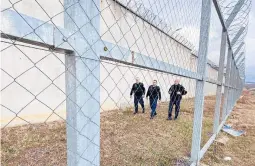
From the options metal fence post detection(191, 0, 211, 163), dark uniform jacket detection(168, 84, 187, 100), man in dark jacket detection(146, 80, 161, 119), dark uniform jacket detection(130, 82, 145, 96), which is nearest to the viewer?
metal fence post detection(191, 0, 211, 163)

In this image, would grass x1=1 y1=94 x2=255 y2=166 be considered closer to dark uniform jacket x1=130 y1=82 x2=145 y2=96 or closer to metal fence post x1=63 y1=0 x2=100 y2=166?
dark uniform jacket x1=130 y1=82 x2=145 y2=96

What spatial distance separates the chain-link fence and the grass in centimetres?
2

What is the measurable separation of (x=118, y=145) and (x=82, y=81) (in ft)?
11.5

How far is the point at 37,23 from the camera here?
71 cm

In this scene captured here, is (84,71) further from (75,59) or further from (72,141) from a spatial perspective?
(72,141)

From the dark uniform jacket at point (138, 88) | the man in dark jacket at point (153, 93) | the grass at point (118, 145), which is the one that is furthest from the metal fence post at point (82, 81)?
the man in dark jacket at point (153, 93)

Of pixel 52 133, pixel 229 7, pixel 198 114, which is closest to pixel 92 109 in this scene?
pixel 198 114

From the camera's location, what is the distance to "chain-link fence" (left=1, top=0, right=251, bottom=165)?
0.83m

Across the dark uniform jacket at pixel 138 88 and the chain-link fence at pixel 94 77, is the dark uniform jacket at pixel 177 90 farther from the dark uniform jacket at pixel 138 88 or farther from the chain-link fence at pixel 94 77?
the dark uniform jacket at pixel 138 88

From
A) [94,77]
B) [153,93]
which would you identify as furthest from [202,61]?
[153,93]

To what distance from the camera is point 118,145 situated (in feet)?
13.7

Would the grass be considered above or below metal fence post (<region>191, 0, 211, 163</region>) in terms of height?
below

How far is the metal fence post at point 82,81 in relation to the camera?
0.84 meters

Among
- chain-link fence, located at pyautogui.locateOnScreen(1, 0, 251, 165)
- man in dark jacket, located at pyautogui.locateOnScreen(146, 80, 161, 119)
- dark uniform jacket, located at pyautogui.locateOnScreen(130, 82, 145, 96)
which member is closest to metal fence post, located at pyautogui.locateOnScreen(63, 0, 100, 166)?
chain-link fence, located at pyautogui.locateOnScreen(1, 0, 251, 165)
